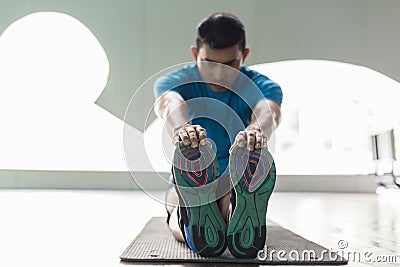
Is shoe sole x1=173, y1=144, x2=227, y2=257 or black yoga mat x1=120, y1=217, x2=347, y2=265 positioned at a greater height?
shoe sole x1=173, y1=144, x2=227, y2=257

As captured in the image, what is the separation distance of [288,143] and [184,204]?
3.55m

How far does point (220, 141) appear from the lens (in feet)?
4.79

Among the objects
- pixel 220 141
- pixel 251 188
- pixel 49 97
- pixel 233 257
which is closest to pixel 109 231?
pixel 220 141

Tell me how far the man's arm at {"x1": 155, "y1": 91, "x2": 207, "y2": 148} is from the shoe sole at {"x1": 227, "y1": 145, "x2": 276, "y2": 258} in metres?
0.09

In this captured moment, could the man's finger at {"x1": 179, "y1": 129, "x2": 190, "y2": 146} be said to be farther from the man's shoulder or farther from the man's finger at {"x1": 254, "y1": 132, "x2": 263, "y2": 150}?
the man's shoulder

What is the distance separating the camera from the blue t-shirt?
1.42 meters

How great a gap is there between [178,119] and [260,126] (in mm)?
217

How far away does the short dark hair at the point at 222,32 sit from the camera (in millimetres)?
1425

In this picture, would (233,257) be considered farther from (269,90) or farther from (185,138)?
(269,90)

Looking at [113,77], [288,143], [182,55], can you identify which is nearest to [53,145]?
[113,77]

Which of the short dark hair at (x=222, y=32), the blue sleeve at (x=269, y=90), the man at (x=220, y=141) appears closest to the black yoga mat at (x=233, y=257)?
the man at (x=220, y=141)

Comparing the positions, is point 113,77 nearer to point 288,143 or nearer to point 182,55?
point 182,55

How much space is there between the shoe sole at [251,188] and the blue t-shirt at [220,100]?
0.83ft

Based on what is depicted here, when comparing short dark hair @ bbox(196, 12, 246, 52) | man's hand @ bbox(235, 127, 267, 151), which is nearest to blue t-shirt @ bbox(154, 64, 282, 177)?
short dark hair @ bbox(196, 12, 246, 52)
